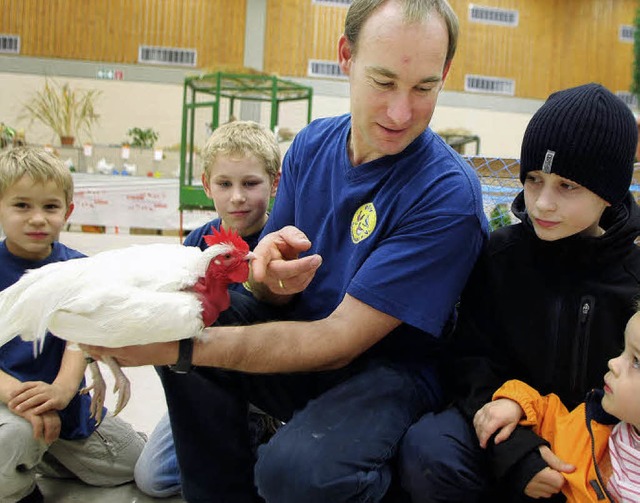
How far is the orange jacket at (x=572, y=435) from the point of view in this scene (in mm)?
1136

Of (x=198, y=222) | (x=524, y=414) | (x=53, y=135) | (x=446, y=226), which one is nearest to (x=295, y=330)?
(x=446, y=226)

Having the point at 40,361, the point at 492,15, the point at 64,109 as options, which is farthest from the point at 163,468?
the point at 492,15

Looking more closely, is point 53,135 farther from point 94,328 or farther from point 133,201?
point 94,328

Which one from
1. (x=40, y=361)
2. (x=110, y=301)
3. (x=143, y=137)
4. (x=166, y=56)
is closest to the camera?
(x=110, y=301)

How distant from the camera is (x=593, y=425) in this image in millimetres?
1200

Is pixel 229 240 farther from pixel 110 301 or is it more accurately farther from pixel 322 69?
pixel 322 69

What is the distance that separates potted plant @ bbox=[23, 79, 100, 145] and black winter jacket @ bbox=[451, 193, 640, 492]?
9.32 meters

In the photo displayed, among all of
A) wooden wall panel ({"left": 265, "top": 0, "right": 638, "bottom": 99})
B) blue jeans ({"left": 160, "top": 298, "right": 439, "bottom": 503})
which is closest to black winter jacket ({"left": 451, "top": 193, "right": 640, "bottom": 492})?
A: blue jeans ({"left": 160, "top": 298, "right": 439, "bottom": 503})

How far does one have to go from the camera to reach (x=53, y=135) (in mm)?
10406

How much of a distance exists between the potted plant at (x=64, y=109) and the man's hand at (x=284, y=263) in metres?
9.11

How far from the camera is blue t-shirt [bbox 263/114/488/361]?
129 centimetres

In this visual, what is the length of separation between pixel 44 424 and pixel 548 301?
53.1 inches

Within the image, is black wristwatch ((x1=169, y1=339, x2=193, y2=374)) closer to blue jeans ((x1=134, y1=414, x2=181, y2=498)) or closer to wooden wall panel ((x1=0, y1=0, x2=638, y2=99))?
blue jeans ((x1=134, y1=414, x2=181, y2=498))

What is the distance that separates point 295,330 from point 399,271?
259mm
